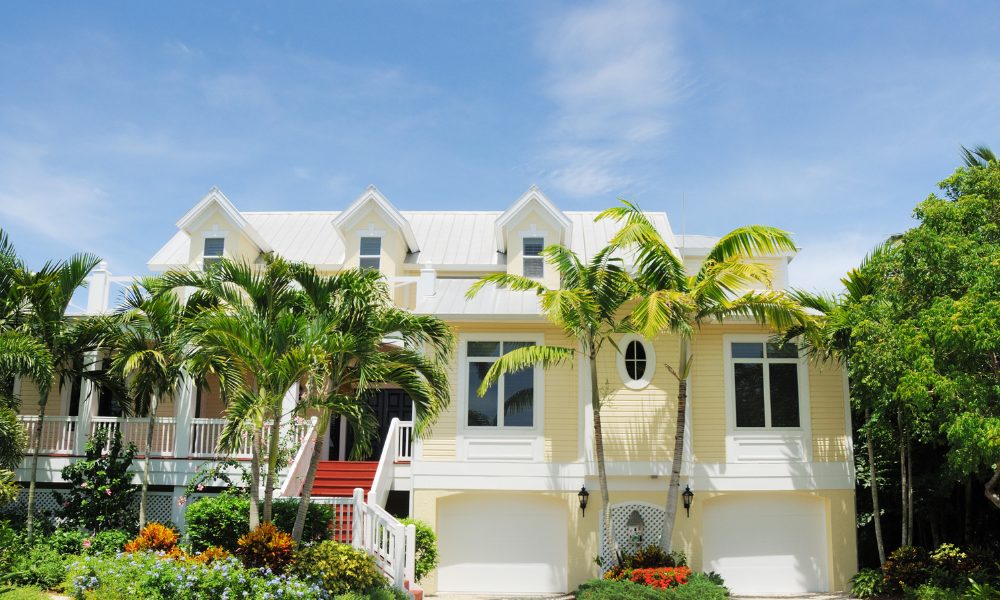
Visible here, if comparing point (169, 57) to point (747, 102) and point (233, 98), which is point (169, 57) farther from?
point (747, 102)

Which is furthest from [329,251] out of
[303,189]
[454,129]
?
[454,129]

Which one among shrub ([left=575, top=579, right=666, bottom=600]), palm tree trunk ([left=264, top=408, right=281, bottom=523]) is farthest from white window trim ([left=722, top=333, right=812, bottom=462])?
palm tree trunk ([left=264, top=408, right=281, bottom=523])

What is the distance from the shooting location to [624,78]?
1457 cm

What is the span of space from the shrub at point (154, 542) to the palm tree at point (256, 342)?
1710 millimetres

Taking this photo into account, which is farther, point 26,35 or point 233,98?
point 233,98

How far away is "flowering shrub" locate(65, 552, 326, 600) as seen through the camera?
1167 centimetres

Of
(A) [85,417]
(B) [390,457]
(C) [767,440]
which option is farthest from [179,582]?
(C) [767,440]

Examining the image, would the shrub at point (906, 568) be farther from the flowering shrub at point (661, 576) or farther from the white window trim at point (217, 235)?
the white window trim at point (217, 235)

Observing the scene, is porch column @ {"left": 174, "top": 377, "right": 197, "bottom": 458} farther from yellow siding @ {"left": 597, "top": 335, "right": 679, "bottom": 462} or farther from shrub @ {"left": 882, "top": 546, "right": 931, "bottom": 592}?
shrub @ {"left": 882, "top": 546, "right": 931, "bottom": 592}

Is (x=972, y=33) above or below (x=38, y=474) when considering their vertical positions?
above

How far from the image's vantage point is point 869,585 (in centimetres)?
1631

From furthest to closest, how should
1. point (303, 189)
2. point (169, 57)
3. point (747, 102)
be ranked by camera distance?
1. point (303, 189)
2. point (747, 102)
3. point (169, 57)

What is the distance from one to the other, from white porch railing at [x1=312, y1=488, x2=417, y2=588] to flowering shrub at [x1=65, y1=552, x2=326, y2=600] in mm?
1644

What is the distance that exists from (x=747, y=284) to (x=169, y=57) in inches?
482
